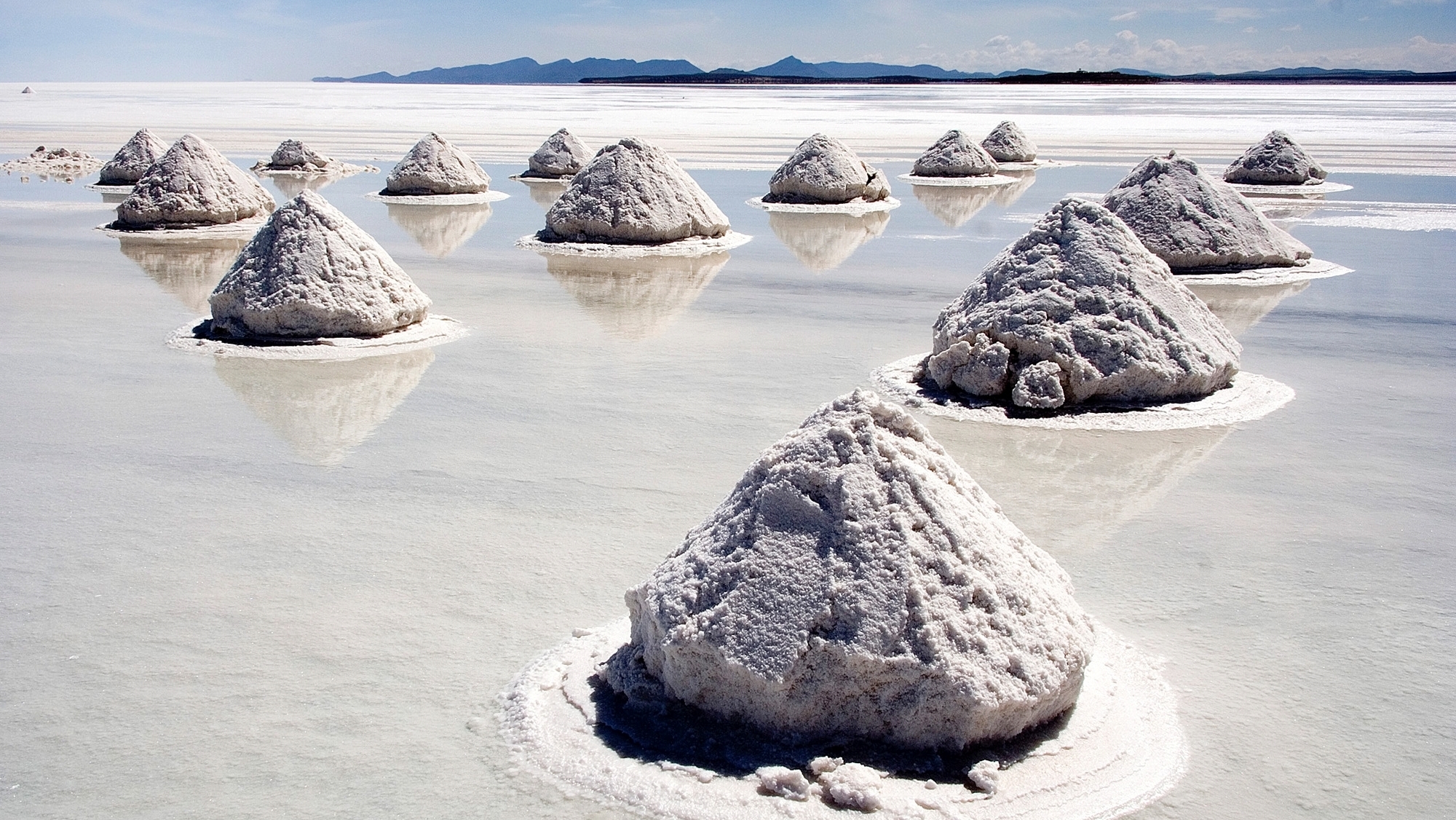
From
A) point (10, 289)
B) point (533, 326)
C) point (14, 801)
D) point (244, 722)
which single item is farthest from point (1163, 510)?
point (10, 289)

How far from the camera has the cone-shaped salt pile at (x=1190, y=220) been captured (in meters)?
10.1

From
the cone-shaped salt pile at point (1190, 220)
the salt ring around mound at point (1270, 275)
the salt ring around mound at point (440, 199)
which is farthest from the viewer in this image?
the salt ring around mound at point (440, 199)

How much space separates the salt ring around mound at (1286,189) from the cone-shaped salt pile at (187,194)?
13.0 metres

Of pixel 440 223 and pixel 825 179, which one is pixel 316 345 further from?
pixel 825 179

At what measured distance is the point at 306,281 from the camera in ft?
24.3

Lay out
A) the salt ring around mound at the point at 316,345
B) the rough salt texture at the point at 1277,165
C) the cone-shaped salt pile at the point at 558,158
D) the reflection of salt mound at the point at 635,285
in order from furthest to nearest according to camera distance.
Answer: the cone-shaped salt pile at the point at 558,158 < the rough salt texture at the point at 1277,165 < the reflection of salt mound at the point at 635,285 < the salt ring around mound at the point at 316,345

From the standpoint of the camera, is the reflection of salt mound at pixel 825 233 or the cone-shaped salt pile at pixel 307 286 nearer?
the cone-shaped salt pile at pixel 307 286

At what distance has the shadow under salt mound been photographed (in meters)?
4.62

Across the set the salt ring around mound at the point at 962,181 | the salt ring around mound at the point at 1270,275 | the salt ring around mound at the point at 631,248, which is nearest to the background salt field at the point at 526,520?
the salt ring around mound at the point at 1270,275

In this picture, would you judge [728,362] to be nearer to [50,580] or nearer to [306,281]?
[306,281]

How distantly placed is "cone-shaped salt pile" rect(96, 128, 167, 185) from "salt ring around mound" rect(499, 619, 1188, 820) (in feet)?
57.9

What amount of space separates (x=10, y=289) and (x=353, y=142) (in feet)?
77.5

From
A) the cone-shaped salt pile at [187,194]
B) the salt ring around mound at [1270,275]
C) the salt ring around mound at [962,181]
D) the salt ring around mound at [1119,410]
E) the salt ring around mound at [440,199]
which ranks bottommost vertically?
the salt ring around mound at [1119,410]

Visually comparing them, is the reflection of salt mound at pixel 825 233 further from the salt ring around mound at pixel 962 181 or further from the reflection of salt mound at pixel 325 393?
the reflection of salt mound at pixel 325 393
